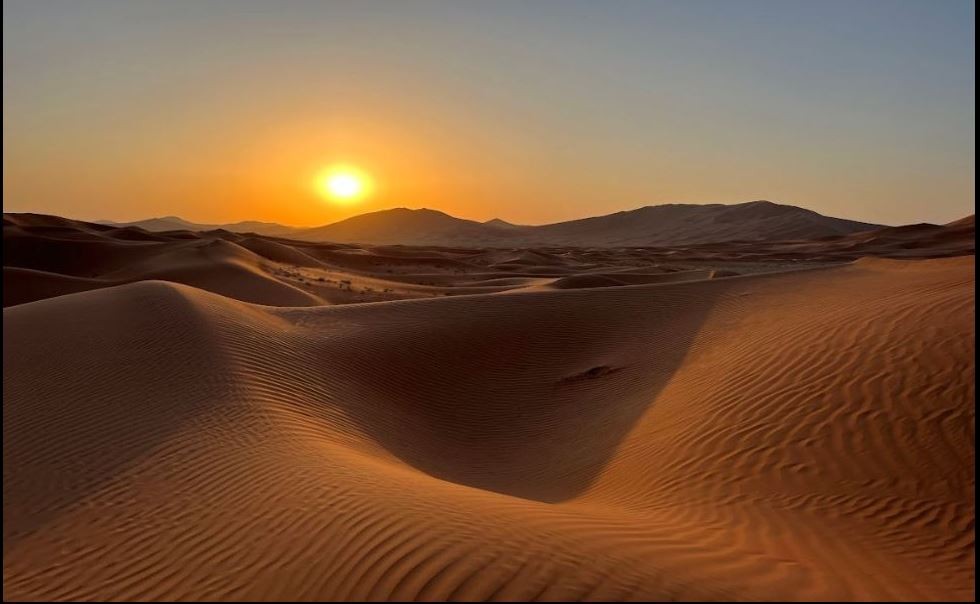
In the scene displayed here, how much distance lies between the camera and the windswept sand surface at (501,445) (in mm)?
4551

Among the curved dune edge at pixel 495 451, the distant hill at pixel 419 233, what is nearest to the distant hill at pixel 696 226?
the distant hill at pixel 419 233

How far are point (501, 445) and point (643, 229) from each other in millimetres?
138546

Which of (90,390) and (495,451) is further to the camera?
(495,451)

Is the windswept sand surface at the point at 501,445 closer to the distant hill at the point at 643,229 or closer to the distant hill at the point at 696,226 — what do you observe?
the distant hill at the point at 643,229

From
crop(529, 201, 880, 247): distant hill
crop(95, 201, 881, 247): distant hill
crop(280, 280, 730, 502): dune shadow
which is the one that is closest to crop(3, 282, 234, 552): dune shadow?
crop(280, 280, 730, 502): dune shadow

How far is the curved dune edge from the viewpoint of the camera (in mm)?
4527

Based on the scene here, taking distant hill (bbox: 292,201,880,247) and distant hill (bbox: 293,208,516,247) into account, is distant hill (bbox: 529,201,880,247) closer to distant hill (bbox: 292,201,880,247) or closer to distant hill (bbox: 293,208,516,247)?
distant hill (bbox: 292,201,880,247)

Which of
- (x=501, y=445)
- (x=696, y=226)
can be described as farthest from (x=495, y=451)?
(x=696, y=226)

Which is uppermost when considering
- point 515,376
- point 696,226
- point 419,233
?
point 419,233

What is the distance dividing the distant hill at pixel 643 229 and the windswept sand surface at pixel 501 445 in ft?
301

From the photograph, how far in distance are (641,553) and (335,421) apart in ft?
18.5

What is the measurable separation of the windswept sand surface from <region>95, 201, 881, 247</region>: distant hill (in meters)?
91.7

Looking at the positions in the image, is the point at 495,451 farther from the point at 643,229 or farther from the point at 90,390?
the point at 643,229

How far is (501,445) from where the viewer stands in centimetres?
999
